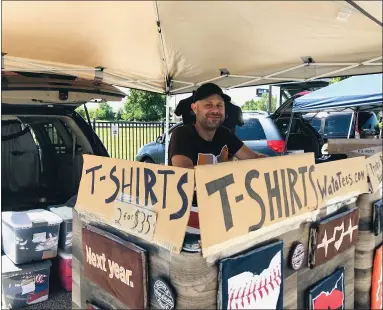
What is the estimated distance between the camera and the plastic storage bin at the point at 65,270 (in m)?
2.82

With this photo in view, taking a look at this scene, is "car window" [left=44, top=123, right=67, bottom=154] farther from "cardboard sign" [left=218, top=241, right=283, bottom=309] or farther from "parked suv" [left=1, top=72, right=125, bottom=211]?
"cardboard sign" [left=218, top=241, right=283, bottom=309]

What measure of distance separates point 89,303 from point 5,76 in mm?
2207

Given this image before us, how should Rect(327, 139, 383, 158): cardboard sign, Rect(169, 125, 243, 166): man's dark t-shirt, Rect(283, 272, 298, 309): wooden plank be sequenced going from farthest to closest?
Rect(169, 125, 243, 166): man's dark t-shirt < Rect(327, 139, 383, 158): cardboard sign < Rect(283, 272, 298, 309): wooden plank

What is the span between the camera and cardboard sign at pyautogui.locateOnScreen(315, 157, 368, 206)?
62.1 inches

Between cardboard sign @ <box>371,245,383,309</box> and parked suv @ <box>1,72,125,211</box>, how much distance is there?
2.58 m

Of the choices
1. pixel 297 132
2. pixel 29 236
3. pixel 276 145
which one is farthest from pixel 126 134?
pixel 29 236

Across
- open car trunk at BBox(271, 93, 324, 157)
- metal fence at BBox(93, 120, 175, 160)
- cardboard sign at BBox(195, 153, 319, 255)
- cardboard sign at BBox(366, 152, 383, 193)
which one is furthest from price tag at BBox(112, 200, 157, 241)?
metal fence at BBox(93, 120, 175, 160)

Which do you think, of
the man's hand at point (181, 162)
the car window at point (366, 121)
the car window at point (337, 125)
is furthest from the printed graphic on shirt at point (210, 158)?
the car window at point (366, 121)

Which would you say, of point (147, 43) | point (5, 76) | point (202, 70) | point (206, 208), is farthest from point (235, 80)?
point (206, 208)

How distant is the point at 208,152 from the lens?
102 inches

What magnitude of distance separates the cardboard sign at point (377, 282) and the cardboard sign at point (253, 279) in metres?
0.83

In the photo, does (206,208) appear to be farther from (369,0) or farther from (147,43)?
(147,43)

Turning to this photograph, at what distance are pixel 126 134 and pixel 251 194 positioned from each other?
1162 centimetres

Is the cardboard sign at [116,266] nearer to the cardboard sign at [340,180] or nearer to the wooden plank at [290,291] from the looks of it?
the wooden plank at [290,291]
